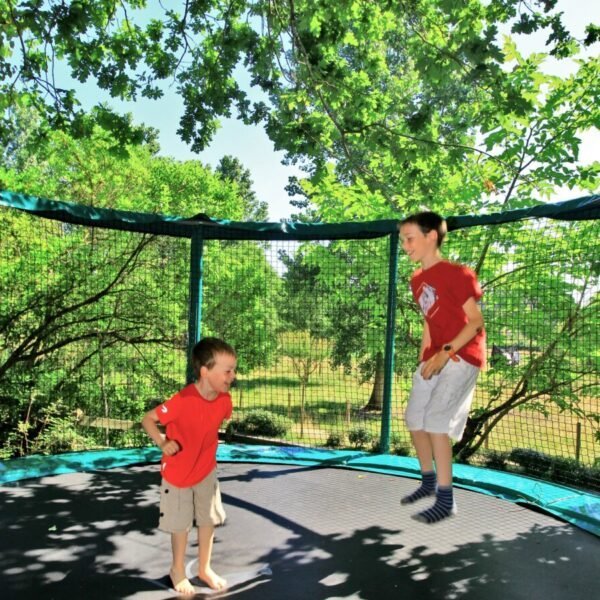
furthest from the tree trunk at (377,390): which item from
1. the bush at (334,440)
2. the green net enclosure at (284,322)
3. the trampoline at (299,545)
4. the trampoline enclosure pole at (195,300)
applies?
the trampoline at (299,545)

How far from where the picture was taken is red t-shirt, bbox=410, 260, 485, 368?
6.30ft

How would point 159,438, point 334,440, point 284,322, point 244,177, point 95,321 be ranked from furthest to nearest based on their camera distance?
1. point 244,177
2. point 334,440
3. point 95,321
4. point 284,322
5. point 159,438

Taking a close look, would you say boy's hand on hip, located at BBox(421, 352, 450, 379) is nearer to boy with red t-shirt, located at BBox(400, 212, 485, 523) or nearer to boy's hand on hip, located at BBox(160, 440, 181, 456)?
boy with red t-shirt, located at BBox(400, 212, 485, 523)

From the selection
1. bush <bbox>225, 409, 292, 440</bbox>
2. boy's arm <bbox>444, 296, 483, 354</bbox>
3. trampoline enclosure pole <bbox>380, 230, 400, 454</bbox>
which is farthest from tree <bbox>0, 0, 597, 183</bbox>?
bush <bbox>225, 409, 292, 440</bbox>

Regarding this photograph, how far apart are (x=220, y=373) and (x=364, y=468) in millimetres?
2005

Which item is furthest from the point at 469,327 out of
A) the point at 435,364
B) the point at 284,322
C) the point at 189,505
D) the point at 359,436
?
the point at 359,436

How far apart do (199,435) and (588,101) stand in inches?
173

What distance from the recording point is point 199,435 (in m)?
1.75

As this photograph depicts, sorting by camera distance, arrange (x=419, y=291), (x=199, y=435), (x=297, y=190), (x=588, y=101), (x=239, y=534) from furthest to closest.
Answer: (x=297, y=190) < (x=588, y=101) < (x=239, y=534) < (x=419, y=291) < (x=199, y=435)

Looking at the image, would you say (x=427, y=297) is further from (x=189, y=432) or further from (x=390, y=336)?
(x=390, y=336)

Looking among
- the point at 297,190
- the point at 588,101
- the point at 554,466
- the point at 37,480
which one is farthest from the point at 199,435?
the point at 297,190

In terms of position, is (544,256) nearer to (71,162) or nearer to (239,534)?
(239,534)

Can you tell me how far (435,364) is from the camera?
73.3 inches

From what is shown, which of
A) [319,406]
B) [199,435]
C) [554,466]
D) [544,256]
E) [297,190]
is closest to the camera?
[199,435]
